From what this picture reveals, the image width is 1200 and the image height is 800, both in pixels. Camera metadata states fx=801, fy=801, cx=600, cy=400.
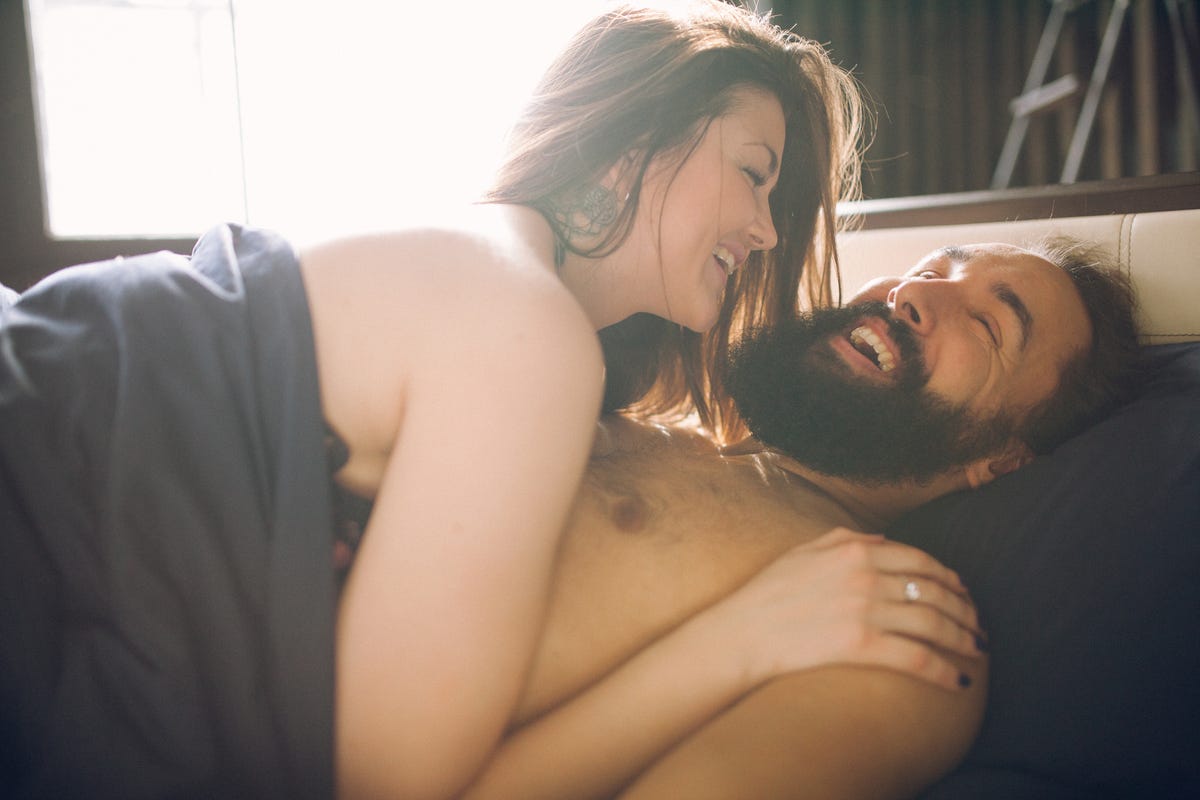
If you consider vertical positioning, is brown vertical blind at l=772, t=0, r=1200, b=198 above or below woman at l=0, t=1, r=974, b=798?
above

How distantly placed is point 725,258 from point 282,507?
84cm

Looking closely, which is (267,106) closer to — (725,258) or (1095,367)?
(725,258)

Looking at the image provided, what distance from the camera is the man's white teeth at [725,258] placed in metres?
1.32

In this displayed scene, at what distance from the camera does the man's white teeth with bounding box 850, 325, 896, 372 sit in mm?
1239

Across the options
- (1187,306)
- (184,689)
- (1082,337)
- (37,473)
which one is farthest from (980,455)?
(37,473)

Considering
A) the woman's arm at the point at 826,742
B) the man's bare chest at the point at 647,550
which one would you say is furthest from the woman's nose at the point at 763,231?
the woman's arm at the point at 826,742

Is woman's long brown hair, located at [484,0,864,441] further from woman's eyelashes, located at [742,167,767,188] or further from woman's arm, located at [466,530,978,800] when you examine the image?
woman's arm, located at [466,530,978,800]

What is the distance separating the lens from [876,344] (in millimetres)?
1258

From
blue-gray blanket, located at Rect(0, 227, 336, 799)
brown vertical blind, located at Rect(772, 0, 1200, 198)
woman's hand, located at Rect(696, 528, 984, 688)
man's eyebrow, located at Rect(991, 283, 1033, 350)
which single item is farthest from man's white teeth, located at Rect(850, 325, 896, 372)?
brown vertical blind, located at Rect(772, 0, 1200, 198)

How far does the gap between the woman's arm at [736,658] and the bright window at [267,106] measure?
2.27 metres

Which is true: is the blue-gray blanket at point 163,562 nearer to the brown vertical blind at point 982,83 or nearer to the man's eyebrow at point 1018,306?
the man's eyebrow at point 1018,306

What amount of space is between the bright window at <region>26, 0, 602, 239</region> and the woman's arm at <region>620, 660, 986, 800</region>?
2378mm

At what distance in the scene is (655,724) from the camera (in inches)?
32.4

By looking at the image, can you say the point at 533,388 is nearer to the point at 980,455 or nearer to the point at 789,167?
the point at 980,455
